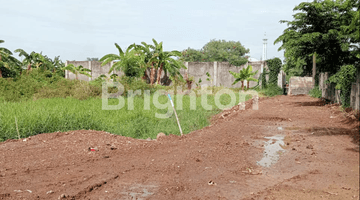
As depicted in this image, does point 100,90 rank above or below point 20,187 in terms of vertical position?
above

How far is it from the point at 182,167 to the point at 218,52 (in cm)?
3876

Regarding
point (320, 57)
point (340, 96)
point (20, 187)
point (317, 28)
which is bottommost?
point (20, 187)

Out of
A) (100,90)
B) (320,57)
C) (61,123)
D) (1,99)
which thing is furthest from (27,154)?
(320,57)

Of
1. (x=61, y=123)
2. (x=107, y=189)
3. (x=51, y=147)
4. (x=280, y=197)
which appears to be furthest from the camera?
(x=61, y=123)

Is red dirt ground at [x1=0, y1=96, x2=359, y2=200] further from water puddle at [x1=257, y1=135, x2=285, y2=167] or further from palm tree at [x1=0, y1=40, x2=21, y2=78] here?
palm tree at [x1=0, y1=40, x2=21, y2=78]

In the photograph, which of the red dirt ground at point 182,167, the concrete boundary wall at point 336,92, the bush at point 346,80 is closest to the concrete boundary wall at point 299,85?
the concrete boundary wall at point 336,92

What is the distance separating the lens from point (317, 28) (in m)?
12.4

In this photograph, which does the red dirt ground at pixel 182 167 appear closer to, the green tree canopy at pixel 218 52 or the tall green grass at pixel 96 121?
the tall green grass at pixel 96 121

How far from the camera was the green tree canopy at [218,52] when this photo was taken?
40.0m

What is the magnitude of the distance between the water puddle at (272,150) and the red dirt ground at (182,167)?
11 centimetres

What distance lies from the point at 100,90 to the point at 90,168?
32.8 ft

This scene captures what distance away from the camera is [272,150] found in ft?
19.6

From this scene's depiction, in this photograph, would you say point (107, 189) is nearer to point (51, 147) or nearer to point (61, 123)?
point (51, 147)

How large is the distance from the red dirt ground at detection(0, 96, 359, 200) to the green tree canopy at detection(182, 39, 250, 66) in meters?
31.8
